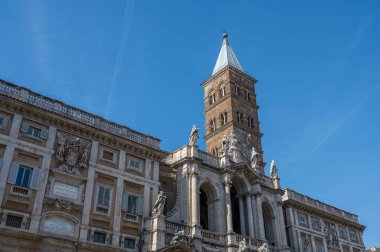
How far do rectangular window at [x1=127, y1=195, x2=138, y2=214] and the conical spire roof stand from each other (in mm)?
40096

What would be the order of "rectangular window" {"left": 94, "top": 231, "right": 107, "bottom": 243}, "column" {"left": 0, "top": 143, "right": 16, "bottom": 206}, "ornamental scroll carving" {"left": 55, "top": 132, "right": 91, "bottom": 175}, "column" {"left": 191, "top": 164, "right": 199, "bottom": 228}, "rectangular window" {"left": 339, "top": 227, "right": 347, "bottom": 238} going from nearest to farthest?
1. "column" {"left": 0, "top": 143, "right": 16, "bottom": 206}
2. "rectangular window" {"left": 94, "top": 231, "right": 107, "bottom": 243}
3. "ornamental scroll carving" {"left": 55, "top": 132, "right": 91, "bottom": 175}
4. "column" {"left": 191, "top": 164, "right": 199, "bottom": 228}
5. "rectangular window" {"left": 339, "top": 227, "right": 347, "bottom": 238}

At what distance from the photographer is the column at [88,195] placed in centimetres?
2822

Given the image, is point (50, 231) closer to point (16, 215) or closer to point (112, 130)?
point (16, 215)

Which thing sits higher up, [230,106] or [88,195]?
[230,106]

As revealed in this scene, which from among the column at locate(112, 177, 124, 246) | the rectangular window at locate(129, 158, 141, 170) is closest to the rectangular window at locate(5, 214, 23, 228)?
the column at locate(112, 177, 124, 246)

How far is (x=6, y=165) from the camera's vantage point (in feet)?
86.9

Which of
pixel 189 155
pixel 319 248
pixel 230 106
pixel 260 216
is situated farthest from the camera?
pixel 230 106

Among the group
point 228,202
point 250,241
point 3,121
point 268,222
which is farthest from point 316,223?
point 3,121

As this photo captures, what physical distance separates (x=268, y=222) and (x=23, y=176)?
26242mm

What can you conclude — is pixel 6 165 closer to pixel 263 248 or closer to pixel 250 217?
pixel 263 248

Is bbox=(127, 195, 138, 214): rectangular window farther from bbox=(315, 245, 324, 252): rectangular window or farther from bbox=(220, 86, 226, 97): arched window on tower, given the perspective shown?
bbox=(220, 86, 226, 97): arched window on tower

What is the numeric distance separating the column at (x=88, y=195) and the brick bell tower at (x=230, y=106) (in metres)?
30.8

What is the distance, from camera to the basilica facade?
26.9 m

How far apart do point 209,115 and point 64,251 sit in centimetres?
4179
